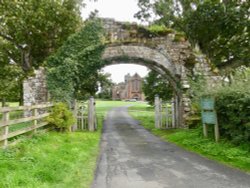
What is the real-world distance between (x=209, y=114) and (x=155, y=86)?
20991mm

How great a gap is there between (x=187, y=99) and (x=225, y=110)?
17.3 ft

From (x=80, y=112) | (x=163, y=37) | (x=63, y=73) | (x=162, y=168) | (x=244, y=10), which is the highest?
(x=244, y=10)

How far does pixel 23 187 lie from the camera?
4.09 metres

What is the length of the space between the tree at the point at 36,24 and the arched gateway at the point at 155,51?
3.48m

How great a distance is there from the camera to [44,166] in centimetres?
528

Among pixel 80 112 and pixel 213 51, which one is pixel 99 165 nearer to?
pixel 80 112

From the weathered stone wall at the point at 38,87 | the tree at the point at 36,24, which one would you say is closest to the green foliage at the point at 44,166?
the weathered stone wall at the point at 38,87

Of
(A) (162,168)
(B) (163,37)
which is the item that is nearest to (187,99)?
(B) (163,37)

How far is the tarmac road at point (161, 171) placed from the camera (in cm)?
479

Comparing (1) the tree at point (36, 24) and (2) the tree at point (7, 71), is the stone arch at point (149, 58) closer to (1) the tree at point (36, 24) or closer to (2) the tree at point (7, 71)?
(1) the tree at point (36, 24)

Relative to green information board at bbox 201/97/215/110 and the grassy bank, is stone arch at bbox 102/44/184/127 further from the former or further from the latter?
green information board at bbox 201/97/215/110

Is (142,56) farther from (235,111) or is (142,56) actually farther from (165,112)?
(235,111)

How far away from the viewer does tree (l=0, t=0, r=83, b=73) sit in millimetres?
14609

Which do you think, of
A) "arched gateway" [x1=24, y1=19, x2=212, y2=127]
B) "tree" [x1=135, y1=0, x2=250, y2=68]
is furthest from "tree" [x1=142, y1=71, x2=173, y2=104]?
"arched gateway" [x1=24, y1=19, x2=212, y2=127]
